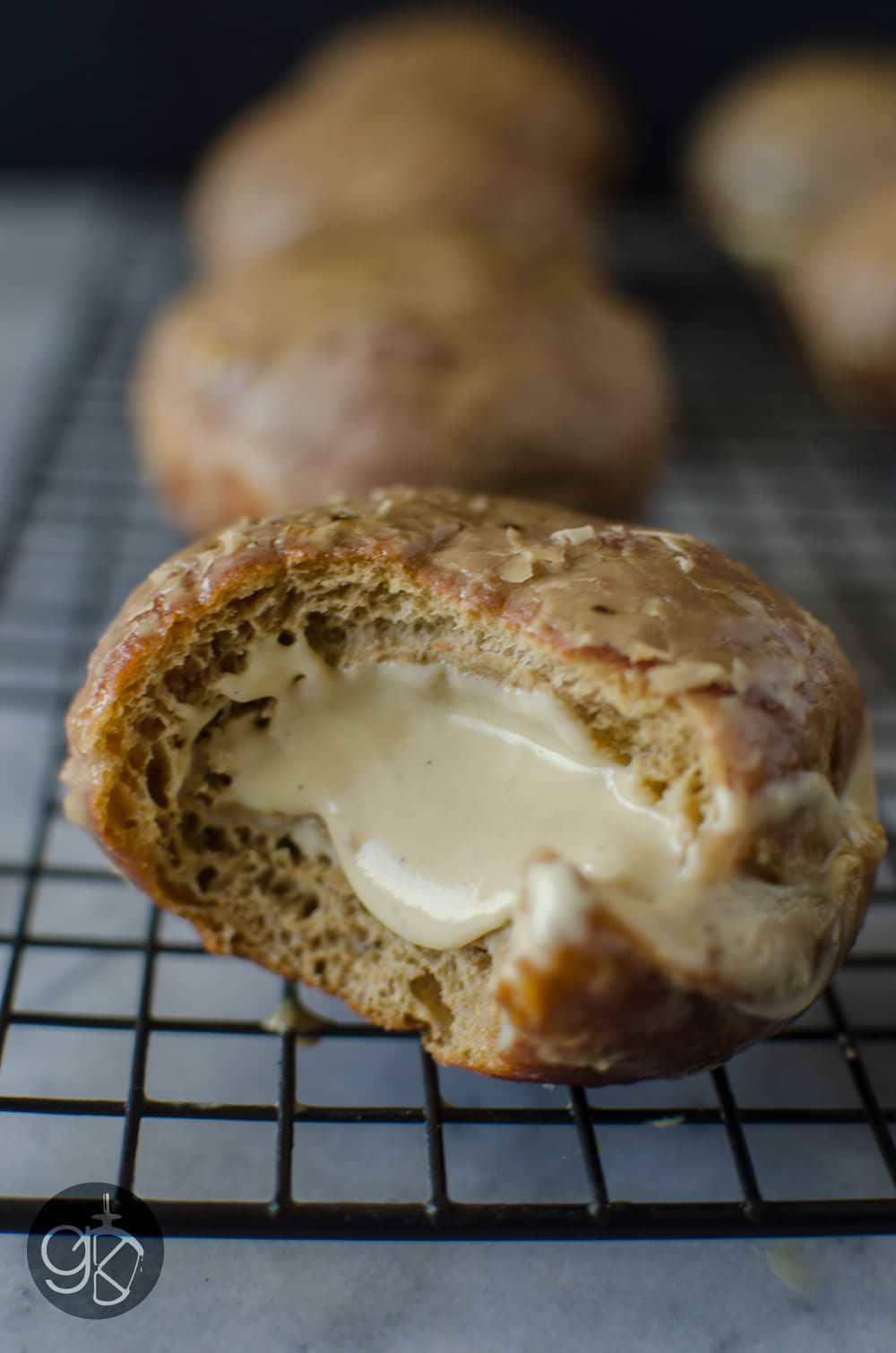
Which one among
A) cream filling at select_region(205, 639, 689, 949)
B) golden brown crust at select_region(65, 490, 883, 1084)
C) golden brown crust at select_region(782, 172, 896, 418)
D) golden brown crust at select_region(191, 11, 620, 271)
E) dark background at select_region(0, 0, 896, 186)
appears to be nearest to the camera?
golden brown crust at select_region(65, 490, 883, 1084)

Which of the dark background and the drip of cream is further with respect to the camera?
the dark background

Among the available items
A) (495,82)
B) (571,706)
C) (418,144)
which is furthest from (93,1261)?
(495,82)

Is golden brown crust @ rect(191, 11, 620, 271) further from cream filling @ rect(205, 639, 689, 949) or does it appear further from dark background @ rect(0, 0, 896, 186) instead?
cream filling @ rect(205, 639, 689, 949)

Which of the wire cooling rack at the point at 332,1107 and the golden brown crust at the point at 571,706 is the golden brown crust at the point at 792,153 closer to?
the wire cooling rack at the point at 332,1107

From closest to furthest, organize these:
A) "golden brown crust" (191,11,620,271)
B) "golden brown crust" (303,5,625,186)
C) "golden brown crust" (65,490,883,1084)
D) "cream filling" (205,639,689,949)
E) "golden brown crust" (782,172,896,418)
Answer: "golden brown crust" (65,490,883,1084)
"cream filling" (205,639,689,949)
"golden brown crust" (782,172,896,418)
"golden brown crust" (191,11,620,271)
"golden brown crust" (303,5,625,186)

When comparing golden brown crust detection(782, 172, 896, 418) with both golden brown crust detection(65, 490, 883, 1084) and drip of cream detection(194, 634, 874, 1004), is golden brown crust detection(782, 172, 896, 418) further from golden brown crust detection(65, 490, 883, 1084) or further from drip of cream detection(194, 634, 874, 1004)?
drip of cream detection(194, 634, 874, 1004)

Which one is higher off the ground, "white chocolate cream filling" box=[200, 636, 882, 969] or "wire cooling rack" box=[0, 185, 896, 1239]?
"white chocolate cream filling" box=[200, 636, 882, 969]

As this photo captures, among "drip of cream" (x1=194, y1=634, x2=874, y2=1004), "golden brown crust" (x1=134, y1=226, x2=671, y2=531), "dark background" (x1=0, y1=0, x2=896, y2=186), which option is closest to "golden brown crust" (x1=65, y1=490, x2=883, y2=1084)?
"drip of cream" (x1=194, y1=634, x2=874, y2=1004)
